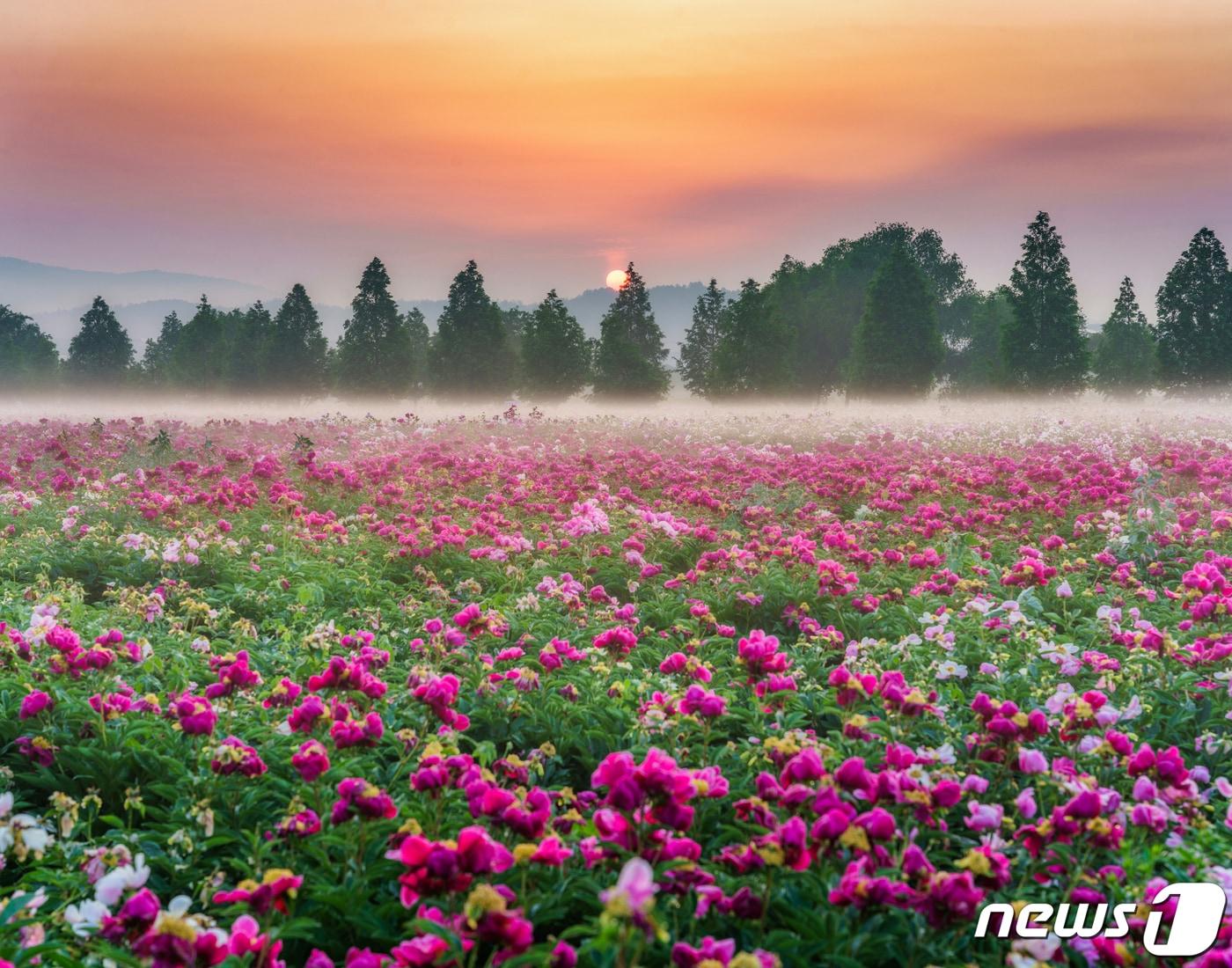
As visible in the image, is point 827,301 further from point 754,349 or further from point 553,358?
point 553,358

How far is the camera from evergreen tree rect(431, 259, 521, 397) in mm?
41906

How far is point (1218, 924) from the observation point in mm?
2529

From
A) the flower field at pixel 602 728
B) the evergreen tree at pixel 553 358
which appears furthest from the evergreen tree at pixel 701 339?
the flower field at pixel 602 728

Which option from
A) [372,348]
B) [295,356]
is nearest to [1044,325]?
[372,348]

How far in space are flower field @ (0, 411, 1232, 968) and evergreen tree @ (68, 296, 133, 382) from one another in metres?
54.1

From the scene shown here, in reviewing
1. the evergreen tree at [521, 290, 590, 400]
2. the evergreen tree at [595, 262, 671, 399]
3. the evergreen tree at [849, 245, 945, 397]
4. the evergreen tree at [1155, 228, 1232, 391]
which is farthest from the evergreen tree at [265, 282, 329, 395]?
the evergreen tree at [1155, 228, 1232, 391]

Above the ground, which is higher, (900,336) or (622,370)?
(900,336)

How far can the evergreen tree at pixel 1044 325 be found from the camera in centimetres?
3750

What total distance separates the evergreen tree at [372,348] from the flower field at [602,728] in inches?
1281

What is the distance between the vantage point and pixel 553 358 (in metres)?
42.3

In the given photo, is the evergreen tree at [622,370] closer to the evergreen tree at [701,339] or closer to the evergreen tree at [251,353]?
the evergreen tree at [701,339]

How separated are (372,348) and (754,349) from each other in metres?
18.5

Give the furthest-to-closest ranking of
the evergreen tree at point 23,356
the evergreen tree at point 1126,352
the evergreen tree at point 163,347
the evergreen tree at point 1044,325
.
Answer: the evergreen tree at point 163,347
the evergreen tree at point 23,356
the evergreen tree at point 1126,352
the evergreen tree at point 1044,325

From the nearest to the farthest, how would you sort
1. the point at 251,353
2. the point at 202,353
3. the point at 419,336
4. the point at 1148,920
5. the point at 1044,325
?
the point at 1148,920, the point at 1044,325, the point at 251,353, the point at 202,353, the point at 419,336
